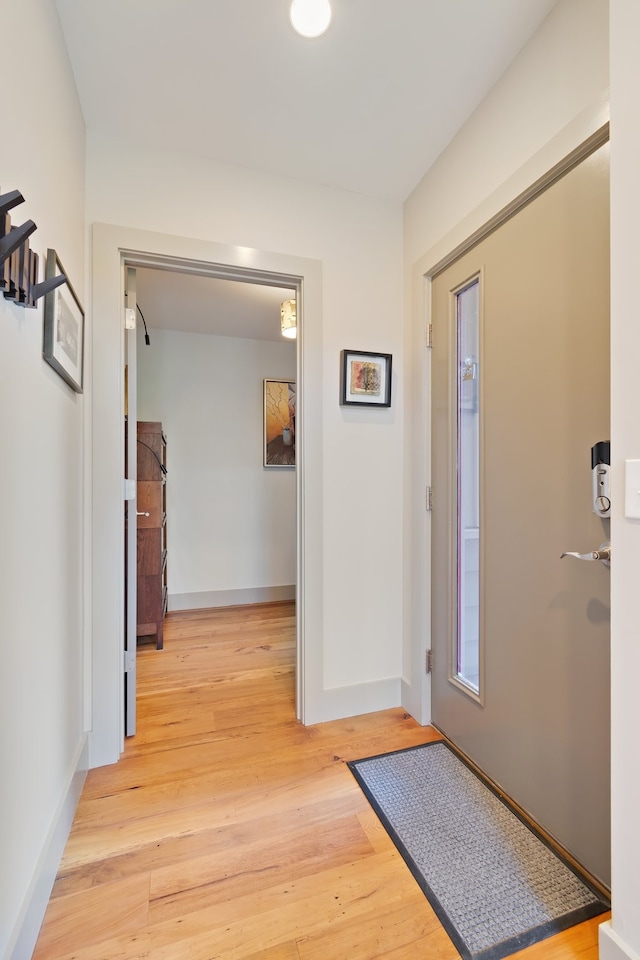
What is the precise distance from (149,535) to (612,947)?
2779mm

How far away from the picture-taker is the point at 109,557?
1719 mm

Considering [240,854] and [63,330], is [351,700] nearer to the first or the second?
[240,854]

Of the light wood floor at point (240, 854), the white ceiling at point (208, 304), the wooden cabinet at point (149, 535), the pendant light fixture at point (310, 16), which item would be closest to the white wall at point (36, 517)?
the light wood floor at point (240, 854)

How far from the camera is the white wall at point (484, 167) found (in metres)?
1.19

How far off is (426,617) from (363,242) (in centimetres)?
182

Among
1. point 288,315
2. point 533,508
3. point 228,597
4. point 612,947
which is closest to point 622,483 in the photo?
point 533,508

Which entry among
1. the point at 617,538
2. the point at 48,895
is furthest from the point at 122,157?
the point at 48,895

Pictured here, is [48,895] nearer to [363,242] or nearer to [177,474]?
[363,242]

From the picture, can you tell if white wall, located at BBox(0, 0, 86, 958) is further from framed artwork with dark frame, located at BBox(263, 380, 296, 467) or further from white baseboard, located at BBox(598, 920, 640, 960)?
framed artwork with dark frame, located at BBox(263, 380, 296, 467)

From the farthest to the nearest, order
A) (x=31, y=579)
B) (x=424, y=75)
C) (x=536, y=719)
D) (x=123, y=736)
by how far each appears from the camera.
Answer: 1. (x=123, y=736)
2. (x=424, y=75)
3. (x=536, y=719)
4. (x=31, y=579)

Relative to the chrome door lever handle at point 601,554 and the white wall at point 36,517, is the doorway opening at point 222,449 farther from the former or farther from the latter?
the chrome door lever handle at point 601,554

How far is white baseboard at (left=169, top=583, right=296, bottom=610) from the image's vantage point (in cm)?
369

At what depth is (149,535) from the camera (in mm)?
2924

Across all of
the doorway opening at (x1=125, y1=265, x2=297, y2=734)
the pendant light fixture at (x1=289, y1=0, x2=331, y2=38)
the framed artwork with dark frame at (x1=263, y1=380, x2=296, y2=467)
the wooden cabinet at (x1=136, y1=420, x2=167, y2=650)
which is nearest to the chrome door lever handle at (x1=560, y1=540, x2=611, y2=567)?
the pendant light fixture at (x1=289, y1=0, x2=331, y2=38)
